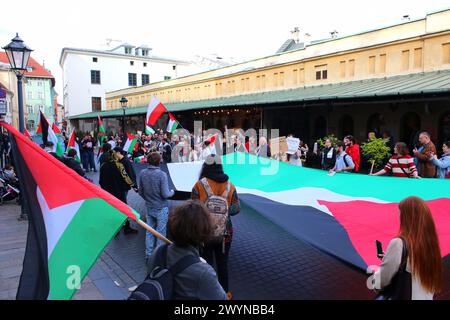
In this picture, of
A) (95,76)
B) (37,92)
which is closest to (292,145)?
(95,76)

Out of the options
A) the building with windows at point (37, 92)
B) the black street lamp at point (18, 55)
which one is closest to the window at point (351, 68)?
the black street lamp at point (18, 55)

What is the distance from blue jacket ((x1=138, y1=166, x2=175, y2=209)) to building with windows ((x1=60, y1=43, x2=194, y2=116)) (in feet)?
187

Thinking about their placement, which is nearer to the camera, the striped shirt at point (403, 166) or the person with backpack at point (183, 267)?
the person with backpack at point (183, 267)

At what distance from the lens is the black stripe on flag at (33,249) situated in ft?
7.91

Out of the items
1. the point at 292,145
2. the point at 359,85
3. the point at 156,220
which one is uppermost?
the point at 359,85

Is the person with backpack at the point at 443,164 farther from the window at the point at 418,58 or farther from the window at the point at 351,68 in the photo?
the window at the point at 351,68

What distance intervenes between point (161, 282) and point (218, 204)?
87.4 inches

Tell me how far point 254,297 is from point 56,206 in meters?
2.93

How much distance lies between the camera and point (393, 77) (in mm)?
18266

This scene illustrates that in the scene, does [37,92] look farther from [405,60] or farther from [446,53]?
[446,53]

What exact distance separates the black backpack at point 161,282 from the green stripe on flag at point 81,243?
1.32 ft

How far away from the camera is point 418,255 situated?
2.63m

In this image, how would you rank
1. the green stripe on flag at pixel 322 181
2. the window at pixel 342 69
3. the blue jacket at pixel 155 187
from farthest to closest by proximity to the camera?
1. the window at pixel 342 69
2. the blue jacket at pixel 155 187
3. the green stripe on flag at pixel 322 181
